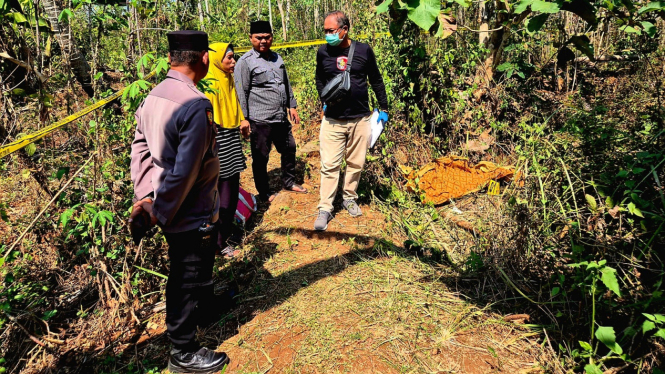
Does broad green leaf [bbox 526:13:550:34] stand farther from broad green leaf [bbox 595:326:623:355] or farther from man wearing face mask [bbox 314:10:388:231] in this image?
man wearing face mask [bbox 314:10:388:231]

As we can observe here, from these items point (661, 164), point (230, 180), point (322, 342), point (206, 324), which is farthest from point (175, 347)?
point (661, 164)

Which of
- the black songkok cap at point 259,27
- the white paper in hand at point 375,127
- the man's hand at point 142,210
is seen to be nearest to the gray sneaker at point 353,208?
the white paper in hand at point 375,127

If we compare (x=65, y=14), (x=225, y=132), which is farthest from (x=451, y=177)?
(x=65, y=14)

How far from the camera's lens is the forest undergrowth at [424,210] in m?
1.88

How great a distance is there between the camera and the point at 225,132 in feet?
10.6

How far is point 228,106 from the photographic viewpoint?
10.7ft

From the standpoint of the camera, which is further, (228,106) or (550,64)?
(550,64)

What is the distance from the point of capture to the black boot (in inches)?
85.4

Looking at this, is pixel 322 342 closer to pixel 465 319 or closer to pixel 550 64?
pixel 465 319

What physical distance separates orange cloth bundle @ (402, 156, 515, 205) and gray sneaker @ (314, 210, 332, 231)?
940 millimetres

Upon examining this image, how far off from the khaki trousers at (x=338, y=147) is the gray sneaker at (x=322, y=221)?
48mm

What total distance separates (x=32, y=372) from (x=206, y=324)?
38.8 inches

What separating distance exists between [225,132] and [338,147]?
3.35 feet

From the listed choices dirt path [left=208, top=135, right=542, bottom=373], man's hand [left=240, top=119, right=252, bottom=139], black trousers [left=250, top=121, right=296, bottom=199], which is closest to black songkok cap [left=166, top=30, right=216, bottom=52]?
man's hand [left=240, top=119, right=252, bottom=139]
